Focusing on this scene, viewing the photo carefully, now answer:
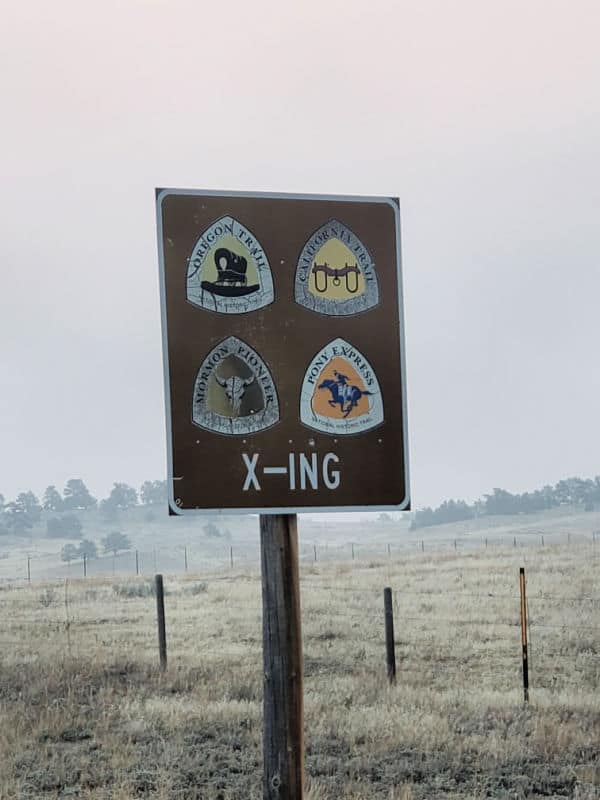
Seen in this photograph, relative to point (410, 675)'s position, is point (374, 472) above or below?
above

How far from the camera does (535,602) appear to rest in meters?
27.4

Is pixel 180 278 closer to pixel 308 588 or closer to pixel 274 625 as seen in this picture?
pixel 274 625

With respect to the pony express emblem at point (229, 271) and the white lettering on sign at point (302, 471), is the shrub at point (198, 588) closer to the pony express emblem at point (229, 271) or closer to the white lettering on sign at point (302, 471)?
the white lettering on sign at point (302, 471)

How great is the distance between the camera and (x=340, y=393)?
634cm

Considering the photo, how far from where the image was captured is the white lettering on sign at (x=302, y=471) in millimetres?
6168

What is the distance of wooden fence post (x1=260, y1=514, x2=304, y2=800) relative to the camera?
6270 millimetres

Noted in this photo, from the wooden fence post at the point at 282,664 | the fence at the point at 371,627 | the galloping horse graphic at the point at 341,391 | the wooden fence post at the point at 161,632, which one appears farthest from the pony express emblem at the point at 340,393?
the wooden fence post at the point at 161,632

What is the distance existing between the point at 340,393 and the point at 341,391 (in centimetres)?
1

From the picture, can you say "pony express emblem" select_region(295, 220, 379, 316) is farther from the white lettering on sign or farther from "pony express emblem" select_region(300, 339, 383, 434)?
the white lettering on sign

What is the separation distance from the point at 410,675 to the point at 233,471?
32.7ft

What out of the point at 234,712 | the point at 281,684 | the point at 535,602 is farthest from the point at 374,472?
the point at 535,602

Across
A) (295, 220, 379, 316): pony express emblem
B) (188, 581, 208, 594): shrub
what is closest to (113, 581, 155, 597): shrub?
(188, 581, 208, 594): shrub

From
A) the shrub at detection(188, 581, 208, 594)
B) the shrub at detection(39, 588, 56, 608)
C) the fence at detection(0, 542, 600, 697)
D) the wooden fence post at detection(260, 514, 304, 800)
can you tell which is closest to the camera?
the wooden fence post at detection(260, 514, 304, 800)

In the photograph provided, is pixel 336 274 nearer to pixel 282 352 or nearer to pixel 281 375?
pixel 282 352
